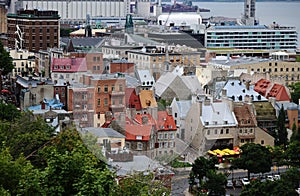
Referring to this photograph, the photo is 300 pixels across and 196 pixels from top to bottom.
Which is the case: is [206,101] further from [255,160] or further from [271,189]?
[271,189]

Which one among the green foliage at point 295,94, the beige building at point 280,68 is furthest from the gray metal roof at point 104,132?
the beige building at point 280,68

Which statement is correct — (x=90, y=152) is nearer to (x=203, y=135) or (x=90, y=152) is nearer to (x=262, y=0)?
(x=203, y=135)

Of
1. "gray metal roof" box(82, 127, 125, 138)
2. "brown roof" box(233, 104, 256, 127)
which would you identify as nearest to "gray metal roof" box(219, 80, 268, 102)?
"brown roof" box(233, 104, 256, 127)

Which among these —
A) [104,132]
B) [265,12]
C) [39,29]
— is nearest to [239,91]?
[104,132]

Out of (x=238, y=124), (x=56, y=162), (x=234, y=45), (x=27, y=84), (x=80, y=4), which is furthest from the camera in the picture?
(x=80, y=4)

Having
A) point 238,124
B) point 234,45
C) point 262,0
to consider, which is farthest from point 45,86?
point 262,0
